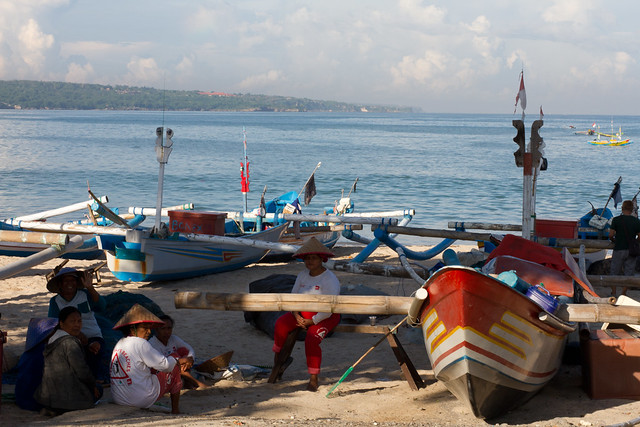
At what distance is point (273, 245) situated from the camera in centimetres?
1171

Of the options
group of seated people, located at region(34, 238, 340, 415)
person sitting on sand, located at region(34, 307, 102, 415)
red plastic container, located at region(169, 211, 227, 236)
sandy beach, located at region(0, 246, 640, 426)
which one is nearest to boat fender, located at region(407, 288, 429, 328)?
sandy beach, located at region(0, 246, 640, 426)

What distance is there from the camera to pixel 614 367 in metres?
6.48

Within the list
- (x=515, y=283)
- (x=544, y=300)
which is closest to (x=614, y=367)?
(x=544, y=300)

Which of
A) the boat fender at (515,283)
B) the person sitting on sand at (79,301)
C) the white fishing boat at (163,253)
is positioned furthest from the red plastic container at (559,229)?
the person sitting on sand at (79,301)

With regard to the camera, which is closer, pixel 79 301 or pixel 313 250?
pixel 79 301

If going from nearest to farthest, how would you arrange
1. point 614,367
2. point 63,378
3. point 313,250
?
point 63,378
point 614,367
point 313,250

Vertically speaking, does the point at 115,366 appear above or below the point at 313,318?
below

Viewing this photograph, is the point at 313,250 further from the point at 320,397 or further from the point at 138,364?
the point at 138,364

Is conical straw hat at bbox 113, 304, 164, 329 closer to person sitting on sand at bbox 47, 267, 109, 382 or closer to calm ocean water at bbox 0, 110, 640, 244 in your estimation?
person sitting on sand at bbox 47, 267, 109, 382

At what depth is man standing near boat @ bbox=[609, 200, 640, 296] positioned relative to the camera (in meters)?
10.7

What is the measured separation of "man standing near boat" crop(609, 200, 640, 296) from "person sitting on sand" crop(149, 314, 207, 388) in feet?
22.5

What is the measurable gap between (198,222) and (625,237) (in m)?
7.06

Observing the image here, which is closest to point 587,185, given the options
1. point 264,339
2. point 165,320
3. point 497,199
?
point 497,199

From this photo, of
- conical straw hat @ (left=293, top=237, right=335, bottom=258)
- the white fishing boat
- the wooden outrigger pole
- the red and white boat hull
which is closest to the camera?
the red and white boat hull
